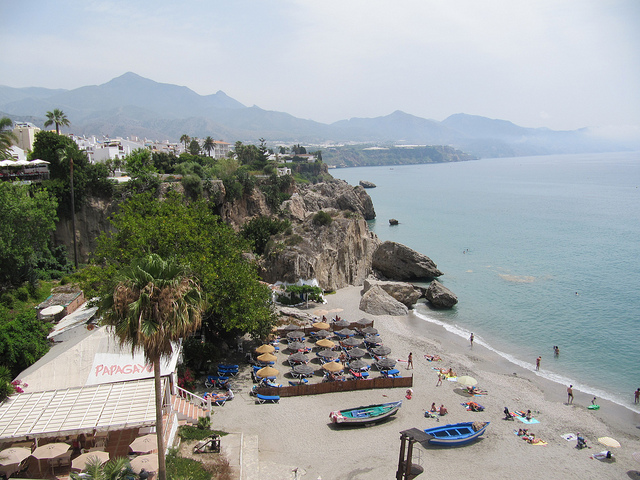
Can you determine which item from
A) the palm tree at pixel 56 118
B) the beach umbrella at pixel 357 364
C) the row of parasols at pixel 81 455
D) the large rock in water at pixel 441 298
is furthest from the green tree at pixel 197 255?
the palm tree at pixel 56 118

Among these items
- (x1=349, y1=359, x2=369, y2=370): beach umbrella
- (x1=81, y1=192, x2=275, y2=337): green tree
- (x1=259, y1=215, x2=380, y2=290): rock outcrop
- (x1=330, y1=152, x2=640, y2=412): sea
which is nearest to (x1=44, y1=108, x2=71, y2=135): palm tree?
(x1=259, y1=215, x2=380, y2=290): rock outcrop

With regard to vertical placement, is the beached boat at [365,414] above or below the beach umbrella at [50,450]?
below

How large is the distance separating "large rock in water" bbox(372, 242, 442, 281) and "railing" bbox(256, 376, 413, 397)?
29.1 metres

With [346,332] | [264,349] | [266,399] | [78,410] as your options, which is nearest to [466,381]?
[346,332]

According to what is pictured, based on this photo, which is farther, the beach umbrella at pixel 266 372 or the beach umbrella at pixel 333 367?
the beach umbrella at pixel 333 367

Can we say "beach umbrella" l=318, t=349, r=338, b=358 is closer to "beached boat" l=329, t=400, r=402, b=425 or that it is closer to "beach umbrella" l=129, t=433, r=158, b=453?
"beached boat" l=329, t=400, r=402, b=425

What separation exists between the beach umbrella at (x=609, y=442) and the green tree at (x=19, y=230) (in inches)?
1306

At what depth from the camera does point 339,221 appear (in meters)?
47.2

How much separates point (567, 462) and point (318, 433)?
10594 millimetres

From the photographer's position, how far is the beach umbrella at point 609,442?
65.4ft

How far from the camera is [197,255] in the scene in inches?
835

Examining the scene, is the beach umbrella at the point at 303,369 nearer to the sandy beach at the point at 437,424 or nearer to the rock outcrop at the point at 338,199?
the sandy beach at the point at 437,424

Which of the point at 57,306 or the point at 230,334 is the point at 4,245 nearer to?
the point at 57,306

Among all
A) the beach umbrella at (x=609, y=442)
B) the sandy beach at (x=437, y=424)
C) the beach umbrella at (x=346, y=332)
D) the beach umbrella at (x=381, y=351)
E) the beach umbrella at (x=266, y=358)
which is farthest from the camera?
the beach umbrella at (x=346, y=332)
